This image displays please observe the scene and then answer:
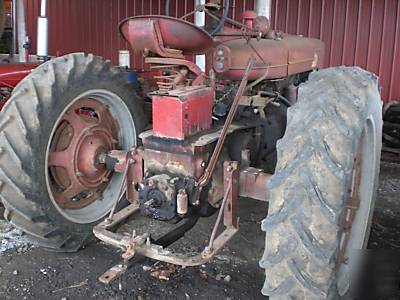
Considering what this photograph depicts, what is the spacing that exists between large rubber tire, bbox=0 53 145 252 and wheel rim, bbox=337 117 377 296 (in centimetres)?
159

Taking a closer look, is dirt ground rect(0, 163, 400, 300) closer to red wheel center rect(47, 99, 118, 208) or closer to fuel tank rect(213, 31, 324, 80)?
red wheel center rect(47, 99, 118, 208)

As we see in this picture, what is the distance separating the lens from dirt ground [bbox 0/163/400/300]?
108 inches

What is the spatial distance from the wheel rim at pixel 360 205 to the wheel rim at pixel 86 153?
1491mm

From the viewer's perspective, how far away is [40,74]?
9.00 feet

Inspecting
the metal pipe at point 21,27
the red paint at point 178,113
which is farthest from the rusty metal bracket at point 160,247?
the metal pipe at point 21,27

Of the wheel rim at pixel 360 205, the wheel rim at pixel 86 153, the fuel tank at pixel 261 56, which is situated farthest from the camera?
the fuel tank at pixel 261 56

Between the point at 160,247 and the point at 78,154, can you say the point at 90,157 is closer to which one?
the point at 78,154

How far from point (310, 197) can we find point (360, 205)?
0.87 meters

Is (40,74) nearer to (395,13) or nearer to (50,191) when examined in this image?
(50,191)

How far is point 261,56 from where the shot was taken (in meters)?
3.40

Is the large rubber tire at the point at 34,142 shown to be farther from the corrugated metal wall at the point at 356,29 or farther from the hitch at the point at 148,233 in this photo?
the corrugated metal wall at the point at 356,29

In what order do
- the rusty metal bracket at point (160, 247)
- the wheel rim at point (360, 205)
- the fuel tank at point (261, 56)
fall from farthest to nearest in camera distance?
the fuel tank at point (261, 56) → the wheel rim at point (360, 205) → the rusty metal bracket at point (160, 247)

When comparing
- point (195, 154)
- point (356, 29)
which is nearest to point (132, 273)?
point (195, 154)

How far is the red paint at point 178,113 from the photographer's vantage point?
95.1 inches
